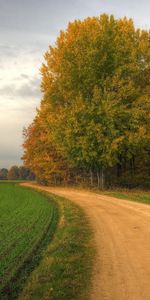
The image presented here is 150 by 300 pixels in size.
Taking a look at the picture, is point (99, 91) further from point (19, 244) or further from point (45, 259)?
point (45, 259)

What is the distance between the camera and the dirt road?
7164 mm

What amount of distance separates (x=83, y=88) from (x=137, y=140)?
8253 mm

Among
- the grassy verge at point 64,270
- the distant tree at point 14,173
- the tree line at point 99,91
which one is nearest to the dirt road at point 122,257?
the grassy verge at point 64,270

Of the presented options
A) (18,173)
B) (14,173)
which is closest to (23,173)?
(18,173)

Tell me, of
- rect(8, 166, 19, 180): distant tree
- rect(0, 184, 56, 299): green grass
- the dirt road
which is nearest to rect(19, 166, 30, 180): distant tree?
rect(8, 166, 19, 180): distant tree

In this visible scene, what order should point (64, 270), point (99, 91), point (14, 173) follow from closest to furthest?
point (64, 270) < point (99, 91) < point (14, 173)

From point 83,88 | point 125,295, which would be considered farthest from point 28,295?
point 83,88

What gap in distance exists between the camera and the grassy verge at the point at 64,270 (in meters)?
7.16

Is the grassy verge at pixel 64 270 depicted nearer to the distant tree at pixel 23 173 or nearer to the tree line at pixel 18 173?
the tree line at pixel 18 173

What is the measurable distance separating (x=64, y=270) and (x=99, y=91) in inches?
1046

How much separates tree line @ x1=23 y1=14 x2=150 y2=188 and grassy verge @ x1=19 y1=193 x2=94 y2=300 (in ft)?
65.5

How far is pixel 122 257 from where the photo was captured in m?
9.72

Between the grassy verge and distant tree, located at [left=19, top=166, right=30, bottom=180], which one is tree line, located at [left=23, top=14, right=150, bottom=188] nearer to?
the grassy verge

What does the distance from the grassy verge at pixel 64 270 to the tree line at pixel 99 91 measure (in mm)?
19958
